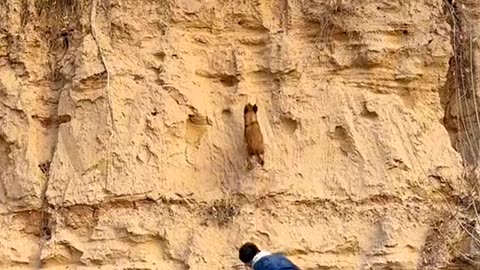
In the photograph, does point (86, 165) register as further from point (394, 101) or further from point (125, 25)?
point (394, 101)

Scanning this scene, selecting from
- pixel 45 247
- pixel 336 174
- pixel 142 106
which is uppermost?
pixel 142 106

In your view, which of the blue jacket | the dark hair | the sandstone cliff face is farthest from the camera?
the sandstone cliff face

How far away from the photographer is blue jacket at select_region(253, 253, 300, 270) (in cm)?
439

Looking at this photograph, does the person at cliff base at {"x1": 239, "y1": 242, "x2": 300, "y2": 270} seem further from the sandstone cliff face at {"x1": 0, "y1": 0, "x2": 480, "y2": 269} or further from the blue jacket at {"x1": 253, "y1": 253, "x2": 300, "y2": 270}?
the sandstone cliff face at {"x1": 0, "y1": 0, "x2": 480, "y2": 269}

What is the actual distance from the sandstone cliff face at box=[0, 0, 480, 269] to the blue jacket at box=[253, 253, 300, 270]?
0.75 metres

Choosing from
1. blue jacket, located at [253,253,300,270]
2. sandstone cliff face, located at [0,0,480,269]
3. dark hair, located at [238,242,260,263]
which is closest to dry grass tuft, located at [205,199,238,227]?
sandstone cliff face, located at [0,0,480,269]

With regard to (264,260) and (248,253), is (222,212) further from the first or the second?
(264,260)

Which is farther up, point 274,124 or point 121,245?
point 274,124

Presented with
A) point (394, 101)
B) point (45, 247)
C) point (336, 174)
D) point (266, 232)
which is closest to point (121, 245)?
point (45, 247)

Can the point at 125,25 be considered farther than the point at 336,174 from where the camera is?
Yes

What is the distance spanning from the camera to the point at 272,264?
4.41 metres

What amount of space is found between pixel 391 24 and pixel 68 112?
205cm

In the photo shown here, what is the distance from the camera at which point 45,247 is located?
17.6 feet

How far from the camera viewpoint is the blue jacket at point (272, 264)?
439 centimetres
